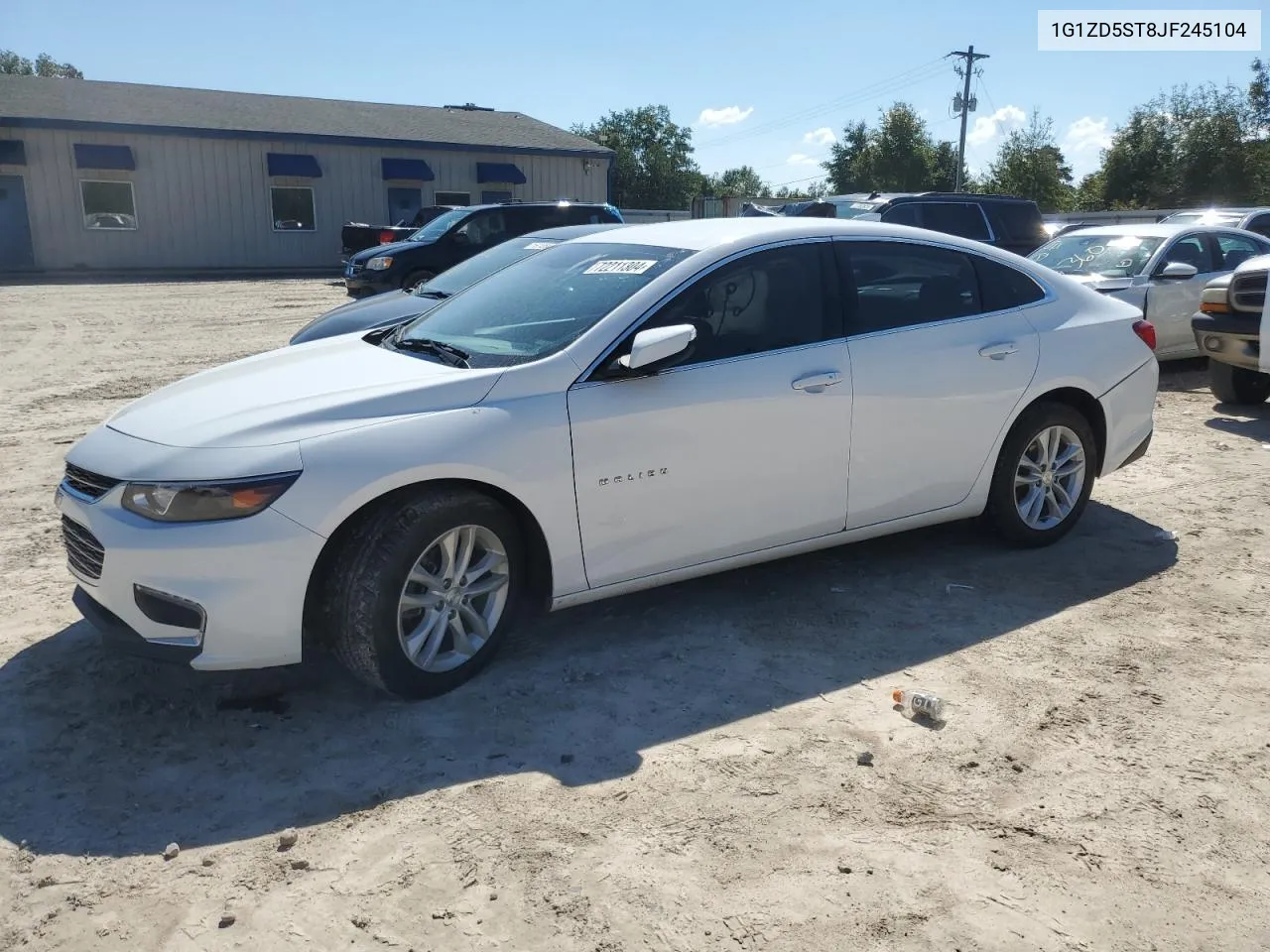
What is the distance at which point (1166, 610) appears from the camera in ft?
15.4

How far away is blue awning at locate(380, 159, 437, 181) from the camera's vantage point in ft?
107

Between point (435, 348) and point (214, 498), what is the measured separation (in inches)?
48.7

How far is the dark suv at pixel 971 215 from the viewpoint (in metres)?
14.5

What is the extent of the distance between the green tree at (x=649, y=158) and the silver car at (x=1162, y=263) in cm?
6188

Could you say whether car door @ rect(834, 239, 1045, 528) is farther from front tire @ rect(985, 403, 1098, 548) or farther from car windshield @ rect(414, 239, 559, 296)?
car windshield @ rect(414, 239, 559, 296)

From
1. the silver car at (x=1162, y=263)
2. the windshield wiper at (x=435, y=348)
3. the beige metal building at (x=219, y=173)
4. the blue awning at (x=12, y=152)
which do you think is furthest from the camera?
the beige metal building at (x=219, y=173)

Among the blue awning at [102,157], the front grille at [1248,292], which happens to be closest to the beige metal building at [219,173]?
the blue awning at [102,157]

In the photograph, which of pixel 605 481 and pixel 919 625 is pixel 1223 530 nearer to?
pixel 919 625

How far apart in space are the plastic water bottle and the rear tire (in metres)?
6.86

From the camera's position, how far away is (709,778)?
10.9 feet

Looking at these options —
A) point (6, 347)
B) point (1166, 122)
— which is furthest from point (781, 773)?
point (1166, 122)

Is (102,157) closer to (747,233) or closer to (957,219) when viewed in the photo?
(957,219)

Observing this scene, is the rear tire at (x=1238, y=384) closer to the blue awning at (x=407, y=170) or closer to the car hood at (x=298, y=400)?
the car hood at (x=298, y=400)

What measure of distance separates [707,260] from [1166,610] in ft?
8.43
